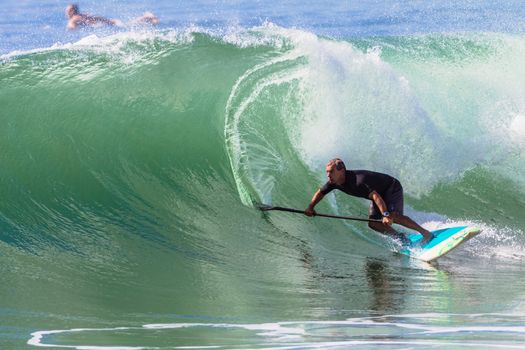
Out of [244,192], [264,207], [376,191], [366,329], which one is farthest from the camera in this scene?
[244,192]

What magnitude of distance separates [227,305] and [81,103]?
4.97m

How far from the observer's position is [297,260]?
820 centimetres

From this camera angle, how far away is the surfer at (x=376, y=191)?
322 inches

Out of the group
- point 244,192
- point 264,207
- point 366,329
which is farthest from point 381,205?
point 366,329

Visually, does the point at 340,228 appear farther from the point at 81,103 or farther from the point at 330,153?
the point at 81,103

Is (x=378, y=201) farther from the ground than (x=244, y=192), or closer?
farther from the ground

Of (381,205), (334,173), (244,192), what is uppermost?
(334,173)

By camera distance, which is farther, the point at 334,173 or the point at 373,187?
the point at 373,187

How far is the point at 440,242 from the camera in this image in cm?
827

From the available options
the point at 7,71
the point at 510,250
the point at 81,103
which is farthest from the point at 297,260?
the point at 7,71

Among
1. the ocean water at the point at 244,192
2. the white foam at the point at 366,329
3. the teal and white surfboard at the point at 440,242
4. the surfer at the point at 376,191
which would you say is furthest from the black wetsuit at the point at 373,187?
the white foam at the point at 366,329

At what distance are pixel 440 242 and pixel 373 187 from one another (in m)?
0.72

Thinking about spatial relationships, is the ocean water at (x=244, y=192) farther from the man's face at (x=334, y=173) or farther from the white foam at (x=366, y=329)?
the man's face at (x=334, y=173)

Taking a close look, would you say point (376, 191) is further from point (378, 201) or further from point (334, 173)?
point (334, 173)
